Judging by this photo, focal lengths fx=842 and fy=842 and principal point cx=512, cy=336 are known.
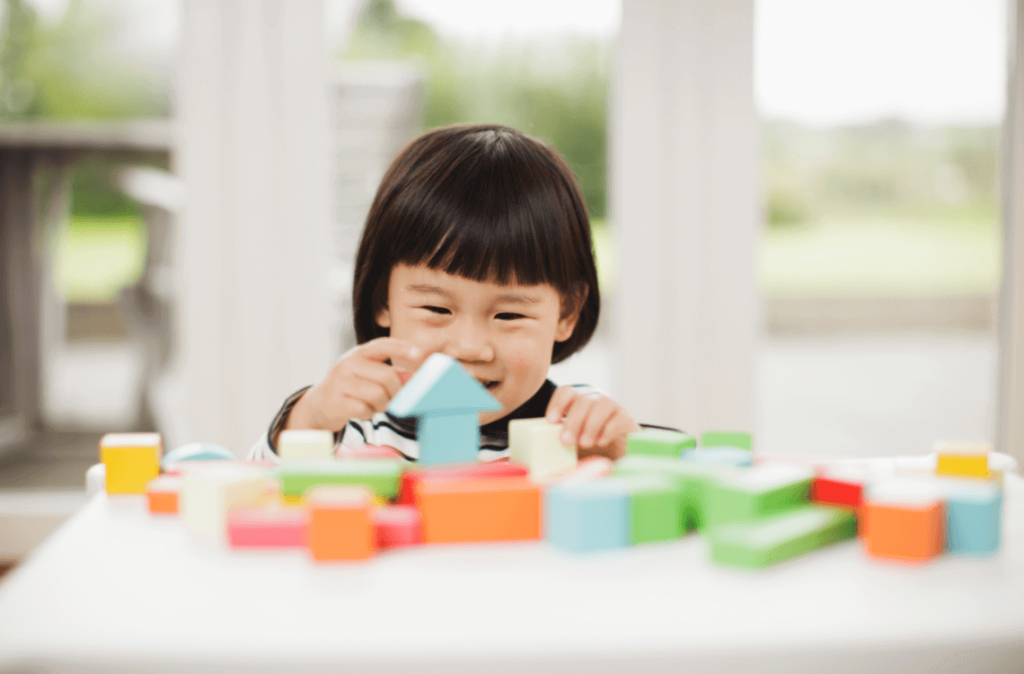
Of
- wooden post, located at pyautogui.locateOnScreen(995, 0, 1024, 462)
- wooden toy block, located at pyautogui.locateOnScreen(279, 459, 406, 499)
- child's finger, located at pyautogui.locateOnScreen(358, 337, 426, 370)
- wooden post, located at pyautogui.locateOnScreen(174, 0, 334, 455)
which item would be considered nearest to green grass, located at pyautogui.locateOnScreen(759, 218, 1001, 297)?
wooden post, located at pyautogui.locateOnScreen(995, 0, 1024, 462)

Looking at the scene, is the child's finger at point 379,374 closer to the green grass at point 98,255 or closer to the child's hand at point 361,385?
the child's hand at point 361,385

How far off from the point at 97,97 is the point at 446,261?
1470mm

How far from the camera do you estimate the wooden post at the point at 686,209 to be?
1676 mm

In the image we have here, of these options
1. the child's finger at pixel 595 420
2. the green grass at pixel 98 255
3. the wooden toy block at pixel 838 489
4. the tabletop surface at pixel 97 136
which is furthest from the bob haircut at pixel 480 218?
the green grass at pixel 98 255

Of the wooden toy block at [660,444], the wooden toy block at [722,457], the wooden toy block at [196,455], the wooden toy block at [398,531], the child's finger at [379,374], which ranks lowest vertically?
the wooden toy block at [398,531]

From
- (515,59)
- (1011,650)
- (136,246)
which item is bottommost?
(1011,650)

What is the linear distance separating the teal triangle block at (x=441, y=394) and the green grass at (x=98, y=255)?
1606mm

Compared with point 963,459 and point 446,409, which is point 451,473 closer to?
point 446,409

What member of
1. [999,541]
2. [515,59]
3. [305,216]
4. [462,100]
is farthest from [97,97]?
[999,541]

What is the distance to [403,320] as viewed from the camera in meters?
0.91

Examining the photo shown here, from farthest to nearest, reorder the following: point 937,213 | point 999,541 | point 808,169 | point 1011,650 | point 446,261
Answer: point 937,213
point 808,169
point 446,261
point 999,541
point 1011,650

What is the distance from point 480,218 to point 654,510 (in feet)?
1.64

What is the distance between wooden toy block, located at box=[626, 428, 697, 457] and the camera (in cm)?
59

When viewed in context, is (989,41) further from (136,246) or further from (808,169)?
(136,246)
